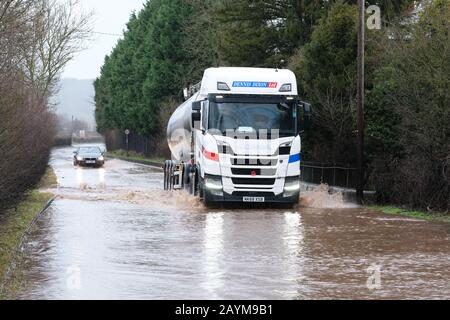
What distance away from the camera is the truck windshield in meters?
22.8

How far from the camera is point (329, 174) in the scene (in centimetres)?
2975

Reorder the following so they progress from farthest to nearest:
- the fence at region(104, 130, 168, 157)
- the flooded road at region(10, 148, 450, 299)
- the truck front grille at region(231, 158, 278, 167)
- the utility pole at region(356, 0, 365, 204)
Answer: the fence at region(104, 130, 168, 157) < the utility pole at region(356, 0, 365, 204) < the truck front grille at region(231, 158, 278, 167) < the flooded road at region(10, 148, 450, 299)

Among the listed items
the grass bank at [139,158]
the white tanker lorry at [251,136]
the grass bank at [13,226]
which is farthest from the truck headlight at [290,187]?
the grass bank at [139,158]

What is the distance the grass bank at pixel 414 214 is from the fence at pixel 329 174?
3483 millimetres

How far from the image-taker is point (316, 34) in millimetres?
29422

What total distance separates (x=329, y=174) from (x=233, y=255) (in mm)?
16437

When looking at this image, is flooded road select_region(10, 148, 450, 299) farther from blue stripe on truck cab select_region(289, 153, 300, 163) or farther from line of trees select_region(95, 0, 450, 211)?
line of trees select_region(95, 0, 450, 211)

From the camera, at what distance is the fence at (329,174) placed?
27562 millimetres

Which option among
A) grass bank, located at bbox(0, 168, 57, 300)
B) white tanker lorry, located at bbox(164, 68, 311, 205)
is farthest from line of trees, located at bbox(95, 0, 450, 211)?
grass bank, located at bbox(0, 168, 57, 300)

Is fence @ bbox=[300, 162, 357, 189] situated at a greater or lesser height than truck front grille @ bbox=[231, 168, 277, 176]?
lesser

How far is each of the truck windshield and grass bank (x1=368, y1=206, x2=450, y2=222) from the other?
3.29 m

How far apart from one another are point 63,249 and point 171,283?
402cm

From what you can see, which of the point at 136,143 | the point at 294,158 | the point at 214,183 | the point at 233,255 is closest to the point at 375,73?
the point at 294,158

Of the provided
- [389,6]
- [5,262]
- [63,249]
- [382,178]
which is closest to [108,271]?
[5,262]
